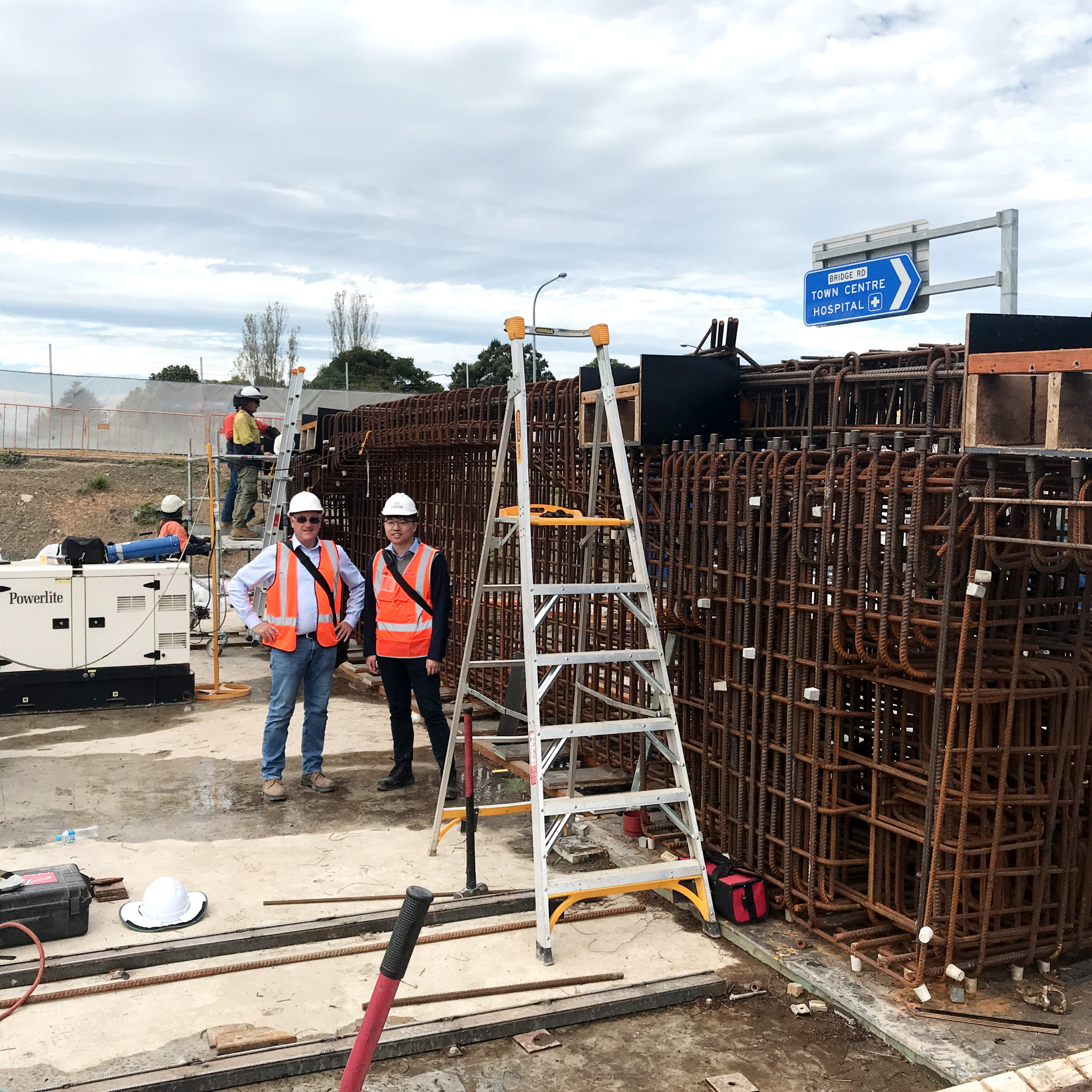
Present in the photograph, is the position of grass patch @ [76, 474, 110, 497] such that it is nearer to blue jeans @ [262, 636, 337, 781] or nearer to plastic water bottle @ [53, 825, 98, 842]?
blue jeans @ [262, 636, 337, 781]

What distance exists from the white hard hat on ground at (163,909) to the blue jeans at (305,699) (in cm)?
198

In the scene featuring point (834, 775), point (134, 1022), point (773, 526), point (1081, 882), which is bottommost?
point (134, 1022)

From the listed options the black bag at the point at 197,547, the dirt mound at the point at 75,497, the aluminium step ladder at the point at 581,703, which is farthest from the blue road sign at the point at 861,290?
the dirt mound at the point at 75,497

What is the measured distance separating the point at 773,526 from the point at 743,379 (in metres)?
1.79

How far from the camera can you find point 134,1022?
4293mm

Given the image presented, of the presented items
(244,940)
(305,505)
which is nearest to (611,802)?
(244,940)

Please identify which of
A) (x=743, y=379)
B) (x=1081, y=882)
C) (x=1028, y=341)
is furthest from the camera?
(x=743, y=379)

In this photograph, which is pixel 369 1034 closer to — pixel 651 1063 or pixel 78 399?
pixel 651 1063

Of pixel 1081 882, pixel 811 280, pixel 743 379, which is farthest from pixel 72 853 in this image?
pixel 811 280

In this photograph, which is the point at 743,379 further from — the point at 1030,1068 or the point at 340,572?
the point at 1030,1068

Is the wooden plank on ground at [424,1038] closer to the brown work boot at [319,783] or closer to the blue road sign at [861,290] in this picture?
the brown work boot at [319,783]

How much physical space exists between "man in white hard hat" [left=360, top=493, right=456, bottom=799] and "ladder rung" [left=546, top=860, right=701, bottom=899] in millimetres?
2312

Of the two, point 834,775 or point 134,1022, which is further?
point 834,775

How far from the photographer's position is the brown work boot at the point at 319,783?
7422 millimetres
